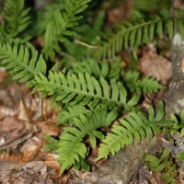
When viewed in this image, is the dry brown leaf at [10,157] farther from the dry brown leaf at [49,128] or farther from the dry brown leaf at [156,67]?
the dry brown leaf at [156,67]

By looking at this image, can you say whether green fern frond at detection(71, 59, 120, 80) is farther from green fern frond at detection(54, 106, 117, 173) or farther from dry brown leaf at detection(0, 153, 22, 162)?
dry brown leaf at detection(0, 153, 22, 162)

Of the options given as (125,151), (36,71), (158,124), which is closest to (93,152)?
(125,151)

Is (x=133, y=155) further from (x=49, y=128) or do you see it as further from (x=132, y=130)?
(x=49, y=128)

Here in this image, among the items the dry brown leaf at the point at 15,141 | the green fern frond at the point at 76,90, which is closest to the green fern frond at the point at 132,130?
the green fern frond at the point at 76,90

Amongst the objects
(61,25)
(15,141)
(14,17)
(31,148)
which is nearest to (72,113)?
(31,148)

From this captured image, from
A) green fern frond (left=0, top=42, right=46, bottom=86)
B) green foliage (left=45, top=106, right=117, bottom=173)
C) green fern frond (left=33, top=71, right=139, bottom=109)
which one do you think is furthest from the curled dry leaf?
green fern frond (left=0, top=42, right=46, bottom=86)

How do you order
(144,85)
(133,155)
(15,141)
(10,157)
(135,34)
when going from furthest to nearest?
(135,34) → (144,85) → (15,141) → (10,157) → (133,155)
